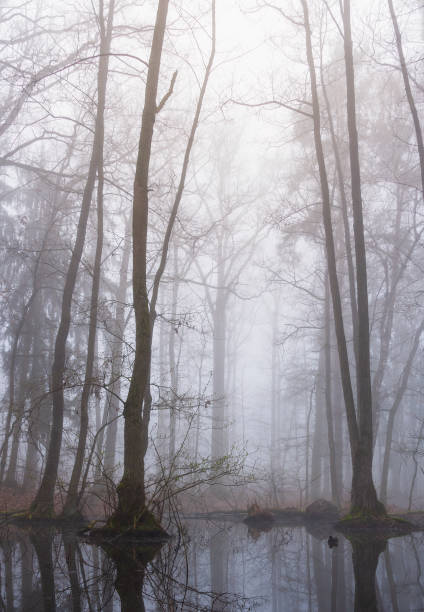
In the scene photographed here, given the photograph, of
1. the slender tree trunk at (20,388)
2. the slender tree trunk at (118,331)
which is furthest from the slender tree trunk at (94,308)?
the slender tree trunk at (20,388)

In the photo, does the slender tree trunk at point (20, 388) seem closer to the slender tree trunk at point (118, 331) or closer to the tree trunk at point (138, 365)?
the slender tree trunk at point (118, 331)

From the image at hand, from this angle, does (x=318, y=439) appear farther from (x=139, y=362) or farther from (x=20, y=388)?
(x=139, y=362)

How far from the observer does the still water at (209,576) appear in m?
3.60

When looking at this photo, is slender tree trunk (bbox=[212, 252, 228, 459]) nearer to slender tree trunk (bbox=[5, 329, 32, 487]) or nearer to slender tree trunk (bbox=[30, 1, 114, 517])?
slender tree trunk (bbox=[5, 329, 32, 487])

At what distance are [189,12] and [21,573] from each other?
35.5 feet

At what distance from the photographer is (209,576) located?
182 inches

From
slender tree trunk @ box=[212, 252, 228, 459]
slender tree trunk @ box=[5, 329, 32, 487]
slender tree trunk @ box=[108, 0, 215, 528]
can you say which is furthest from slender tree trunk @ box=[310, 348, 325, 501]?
slender tree trunk @ box=[108, 0, 215, 528]

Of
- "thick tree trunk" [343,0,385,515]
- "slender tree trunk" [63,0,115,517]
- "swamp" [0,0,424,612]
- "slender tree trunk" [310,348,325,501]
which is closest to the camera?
"swamp" [0,0,424,612]

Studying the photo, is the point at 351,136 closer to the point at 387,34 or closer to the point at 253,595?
the point at 387,34

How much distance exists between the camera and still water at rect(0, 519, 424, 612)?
11.8 ft

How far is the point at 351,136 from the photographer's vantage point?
33.9 feet

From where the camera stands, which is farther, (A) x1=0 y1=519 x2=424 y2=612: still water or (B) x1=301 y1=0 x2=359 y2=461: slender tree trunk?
(B) x1=301 y1=0 x2=359 y2=461: slender tree trunk

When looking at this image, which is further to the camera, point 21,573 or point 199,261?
point 199,261

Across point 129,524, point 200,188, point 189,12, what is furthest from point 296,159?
point 129,524
